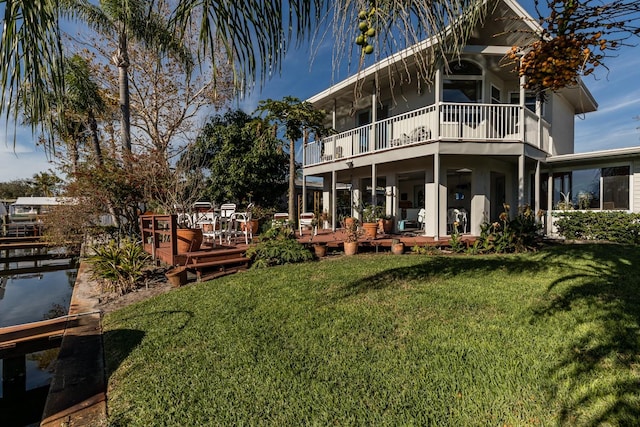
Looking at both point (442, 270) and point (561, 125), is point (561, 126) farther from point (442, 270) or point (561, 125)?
point (442, 270)

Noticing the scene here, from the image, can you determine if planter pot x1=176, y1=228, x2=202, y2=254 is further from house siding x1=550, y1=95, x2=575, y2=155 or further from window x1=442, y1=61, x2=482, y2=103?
house siding x1=550, y1=95, x2=575, y2=155

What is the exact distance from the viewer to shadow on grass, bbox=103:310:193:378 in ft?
10.5

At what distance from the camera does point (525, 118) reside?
9.59 m

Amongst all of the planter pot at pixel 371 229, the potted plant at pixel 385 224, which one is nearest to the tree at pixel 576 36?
the planter pot at pixel 371 229

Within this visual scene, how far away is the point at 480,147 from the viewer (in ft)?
30.1

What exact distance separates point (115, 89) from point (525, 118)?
1872 cm

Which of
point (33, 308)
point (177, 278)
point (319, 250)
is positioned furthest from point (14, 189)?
point (319, 250)

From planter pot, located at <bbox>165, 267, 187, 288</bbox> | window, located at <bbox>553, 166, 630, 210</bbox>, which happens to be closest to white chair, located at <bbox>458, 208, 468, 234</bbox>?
window, located at <bbox>553, 166, 630, 210</bbox>

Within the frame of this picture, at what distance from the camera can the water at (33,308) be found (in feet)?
12.9

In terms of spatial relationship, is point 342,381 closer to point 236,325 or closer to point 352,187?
point 236,325

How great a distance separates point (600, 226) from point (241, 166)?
14416 millimetres

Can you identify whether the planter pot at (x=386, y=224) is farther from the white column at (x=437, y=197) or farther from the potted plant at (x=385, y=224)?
the white column at (x=437, y=197)

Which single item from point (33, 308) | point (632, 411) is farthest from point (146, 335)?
point (33, 308)

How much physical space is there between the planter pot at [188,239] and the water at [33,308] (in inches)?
105
